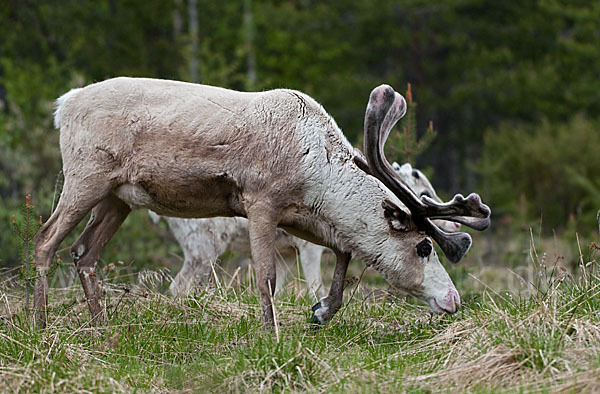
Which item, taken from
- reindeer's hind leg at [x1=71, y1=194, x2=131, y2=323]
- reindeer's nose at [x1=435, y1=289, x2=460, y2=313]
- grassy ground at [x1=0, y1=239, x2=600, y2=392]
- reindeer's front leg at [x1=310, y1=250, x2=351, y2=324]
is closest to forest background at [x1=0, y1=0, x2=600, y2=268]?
reindeer's hind leg at [x1=71, y1=194, x2=131, y2=323]

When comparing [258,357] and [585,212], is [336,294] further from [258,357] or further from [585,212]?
[585,212]

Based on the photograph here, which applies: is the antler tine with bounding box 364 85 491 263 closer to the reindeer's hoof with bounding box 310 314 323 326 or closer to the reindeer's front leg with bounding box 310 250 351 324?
the reindeer's front leg with bounding box 310 250 351 324

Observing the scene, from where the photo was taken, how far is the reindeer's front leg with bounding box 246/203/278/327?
5.82 meters

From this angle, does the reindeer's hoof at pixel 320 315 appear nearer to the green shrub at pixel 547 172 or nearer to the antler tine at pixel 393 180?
the antler tine at pixel 393 180

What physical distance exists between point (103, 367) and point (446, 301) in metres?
2.53

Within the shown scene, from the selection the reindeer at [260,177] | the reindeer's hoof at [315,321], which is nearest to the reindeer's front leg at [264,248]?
the reindeer at [260,177]

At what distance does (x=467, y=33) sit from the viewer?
2489 cm

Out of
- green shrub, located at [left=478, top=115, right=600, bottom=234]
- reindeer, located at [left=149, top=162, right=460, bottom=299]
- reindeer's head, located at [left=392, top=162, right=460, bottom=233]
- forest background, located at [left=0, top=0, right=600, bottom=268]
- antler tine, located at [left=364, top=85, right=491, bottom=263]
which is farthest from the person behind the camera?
forest background, located at [left=0, top=0, right=600, bottom=268]

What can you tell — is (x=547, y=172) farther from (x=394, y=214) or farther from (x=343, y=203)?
(x=343, y=203)

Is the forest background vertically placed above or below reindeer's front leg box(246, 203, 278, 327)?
below

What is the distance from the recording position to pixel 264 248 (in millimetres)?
5883

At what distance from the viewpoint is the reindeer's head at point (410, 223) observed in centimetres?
599

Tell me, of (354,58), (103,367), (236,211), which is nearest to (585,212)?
(354,58)

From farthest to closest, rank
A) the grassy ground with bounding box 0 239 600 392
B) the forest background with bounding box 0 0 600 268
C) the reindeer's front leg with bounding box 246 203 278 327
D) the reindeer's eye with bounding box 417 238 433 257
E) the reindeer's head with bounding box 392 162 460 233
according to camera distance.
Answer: the forest background with bounding box 0 0 600 268
the reindeer's head with bounding box 392 162 460 233
the reindeer's eye with bounding box 417 238 433 257
the reindeer's front leg with bounding box 246 203 278 327
the grassy ground with bounding box 0 239 600 392
